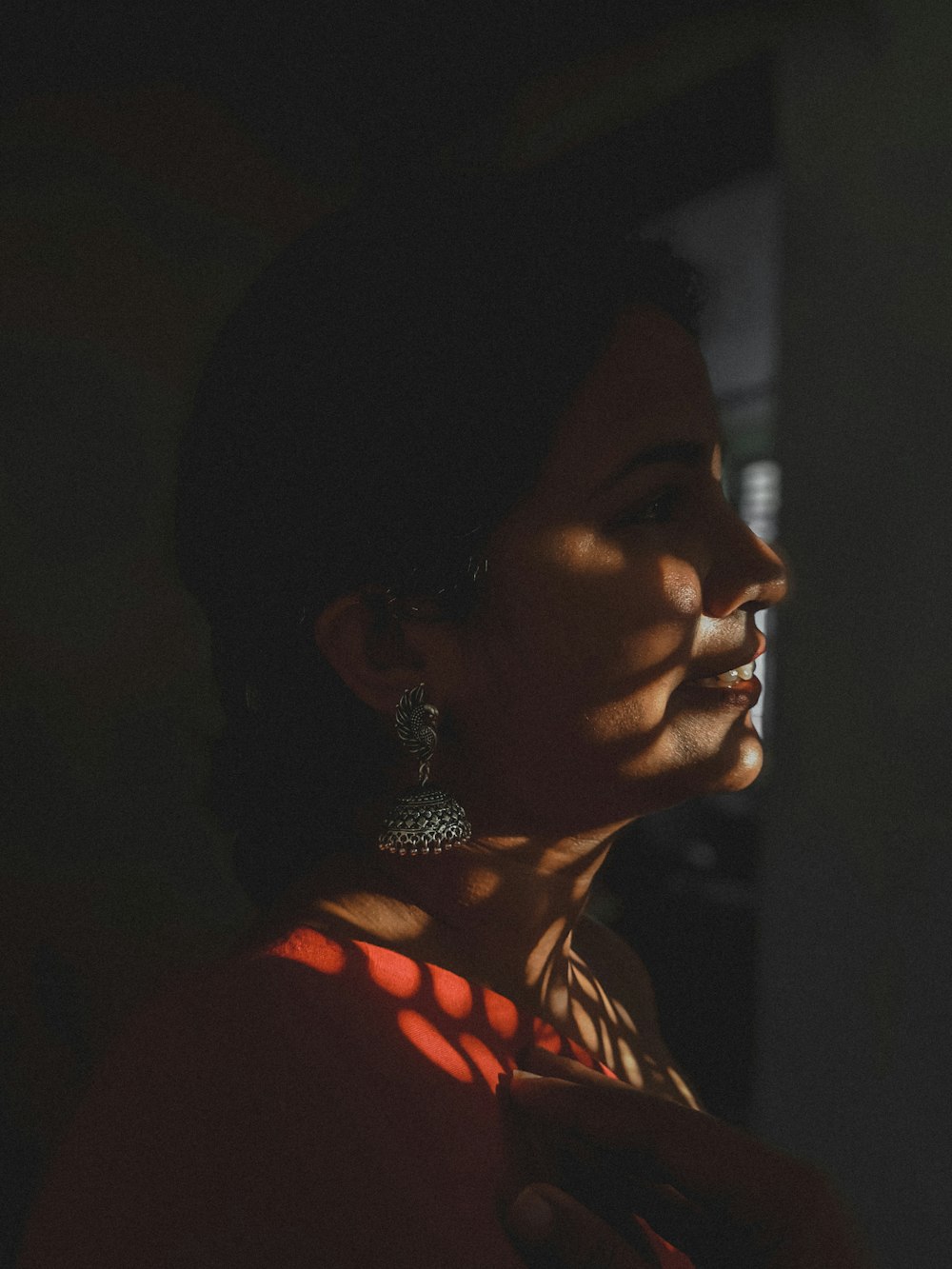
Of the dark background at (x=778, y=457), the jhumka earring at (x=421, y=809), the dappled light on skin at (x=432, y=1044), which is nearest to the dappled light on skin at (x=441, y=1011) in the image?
the dappled light on skin at (x=432, y=1044)

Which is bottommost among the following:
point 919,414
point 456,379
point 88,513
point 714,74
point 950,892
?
point 950,892

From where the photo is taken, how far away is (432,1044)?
0.73 metres

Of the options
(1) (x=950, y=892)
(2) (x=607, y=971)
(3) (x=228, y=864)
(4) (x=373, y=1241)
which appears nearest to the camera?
(4) (x=373, y=1241)

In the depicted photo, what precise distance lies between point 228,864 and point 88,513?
32.6 inches

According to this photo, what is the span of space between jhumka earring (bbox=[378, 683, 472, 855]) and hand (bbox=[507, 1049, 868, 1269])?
245mm

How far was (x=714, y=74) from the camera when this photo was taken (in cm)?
176

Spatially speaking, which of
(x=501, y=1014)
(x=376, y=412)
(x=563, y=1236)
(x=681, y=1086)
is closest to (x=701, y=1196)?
(x=563, y=1236)

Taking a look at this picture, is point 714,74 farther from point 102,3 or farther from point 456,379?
point 456,379

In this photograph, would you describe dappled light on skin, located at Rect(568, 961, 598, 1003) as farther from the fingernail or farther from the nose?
the nose

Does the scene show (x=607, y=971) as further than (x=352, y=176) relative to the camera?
No

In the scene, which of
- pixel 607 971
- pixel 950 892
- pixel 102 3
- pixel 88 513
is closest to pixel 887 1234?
pixel 950 892

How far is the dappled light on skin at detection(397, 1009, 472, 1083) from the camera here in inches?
28.3

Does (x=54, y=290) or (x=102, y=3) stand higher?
(x=102, y=3)

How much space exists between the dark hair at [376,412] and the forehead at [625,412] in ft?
0.05
